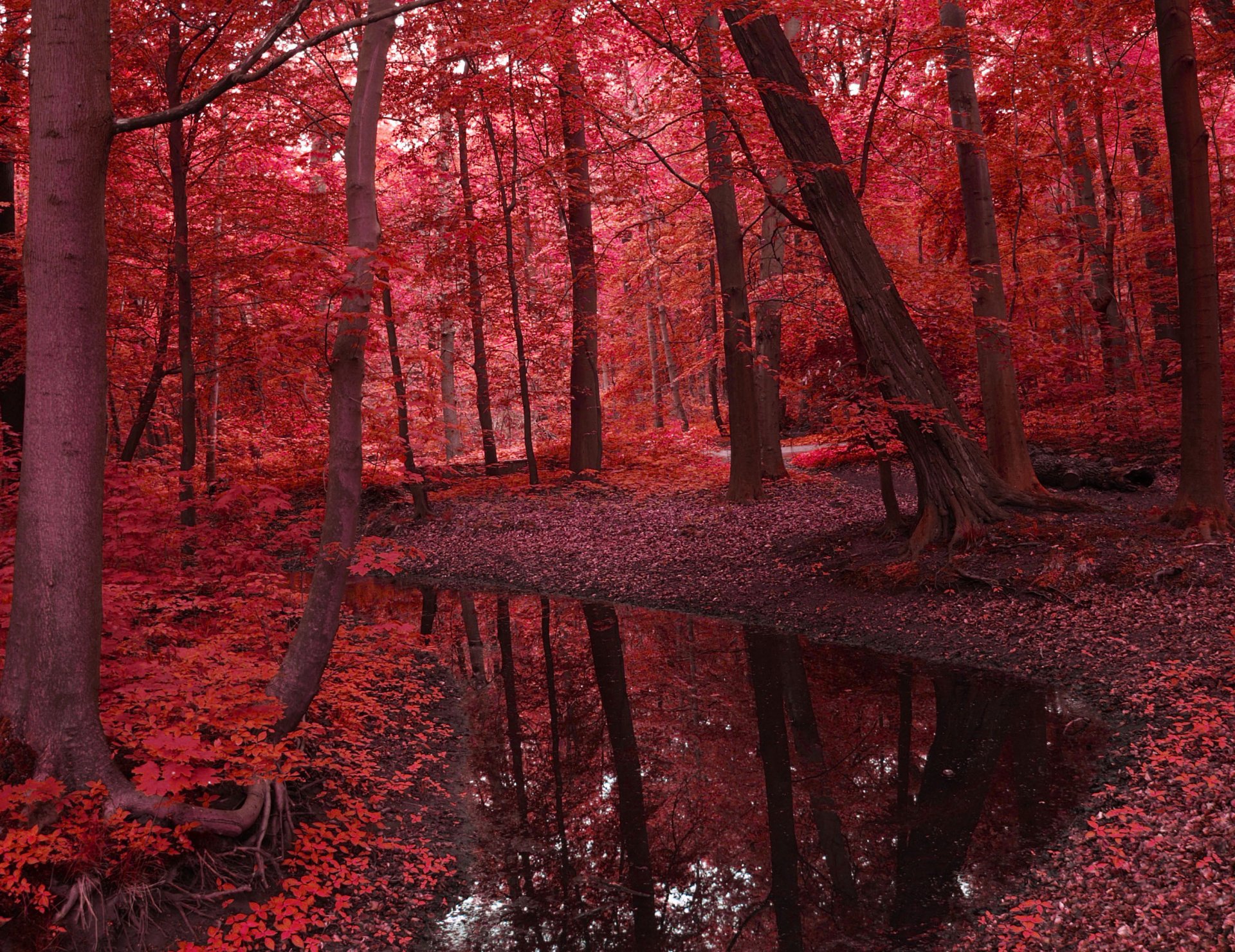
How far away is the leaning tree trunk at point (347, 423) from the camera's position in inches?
217

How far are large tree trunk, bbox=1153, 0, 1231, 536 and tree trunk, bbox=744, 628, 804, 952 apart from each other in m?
4.46

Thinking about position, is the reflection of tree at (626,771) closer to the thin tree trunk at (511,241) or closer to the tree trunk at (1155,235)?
the thin tree trunk at (511,241)

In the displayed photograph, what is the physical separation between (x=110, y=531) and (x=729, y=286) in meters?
9.82

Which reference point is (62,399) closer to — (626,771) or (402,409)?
(626,771)

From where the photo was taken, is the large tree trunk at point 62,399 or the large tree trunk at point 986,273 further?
the large tree trunk at point 986,273

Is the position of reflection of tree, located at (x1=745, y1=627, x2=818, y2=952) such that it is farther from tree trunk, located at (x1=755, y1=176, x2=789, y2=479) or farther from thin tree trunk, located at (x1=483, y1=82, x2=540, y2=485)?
thin tree trunk, located at (x1=483, y1=82, x2=540, y2=485)

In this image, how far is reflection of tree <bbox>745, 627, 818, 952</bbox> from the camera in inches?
173

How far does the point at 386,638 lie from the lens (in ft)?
28.9

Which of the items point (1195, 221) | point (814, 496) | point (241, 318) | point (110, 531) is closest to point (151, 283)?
point (241, 318)

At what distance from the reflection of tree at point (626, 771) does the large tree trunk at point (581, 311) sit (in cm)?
668

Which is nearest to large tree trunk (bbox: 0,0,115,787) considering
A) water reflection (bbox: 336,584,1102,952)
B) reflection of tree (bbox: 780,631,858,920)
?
water reflection (bbox: 336,584,1102,952)

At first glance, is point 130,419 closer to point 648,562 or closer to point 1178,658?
point 648,562

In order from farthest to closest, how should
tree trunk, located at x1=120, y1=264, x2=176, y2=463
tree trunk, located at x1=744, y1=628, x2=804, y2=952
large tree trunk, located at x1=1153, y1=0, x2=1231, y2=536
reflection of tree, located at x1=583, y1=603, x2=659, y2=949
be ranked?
tree trunk, located at x1=120, y1=264, x2=176, y2=463, large tree trunk, located at x1=1153, y1=0, x2=1231, y2=536, reflection of tree, located at x1=583, y1=603, x2=659, y2=949, tree trunk, located at x1=744, y1=628, x2=804, y2=952

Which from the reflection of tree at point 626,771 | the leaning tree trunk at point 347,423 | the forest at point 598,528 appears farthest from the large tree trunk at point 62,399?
the reflection of tree at point 626,771
